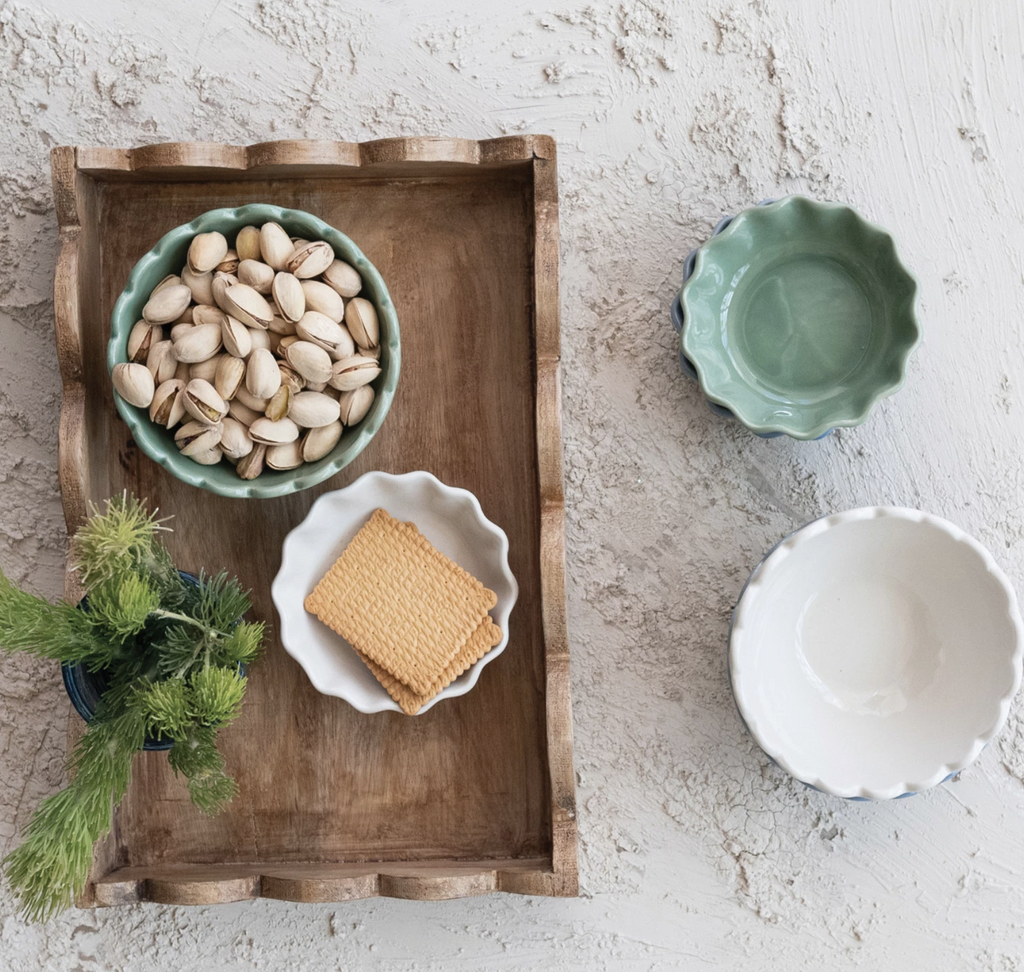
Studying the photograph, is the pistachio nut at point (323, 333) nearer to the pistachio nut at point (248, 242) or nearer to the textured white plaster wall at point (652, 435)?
the pistachio nut at point (248, 242)

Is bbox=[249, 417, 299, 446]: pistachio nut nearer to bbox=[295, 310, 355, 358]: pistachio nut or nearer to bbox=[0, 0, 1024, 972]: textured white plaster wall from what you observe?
bbox=[295, 310, 355, 358]: pistachio nut

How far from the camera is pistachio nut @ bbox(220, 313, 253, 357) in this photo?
55cm

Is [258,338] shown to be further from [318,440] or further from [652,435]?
[652,435]

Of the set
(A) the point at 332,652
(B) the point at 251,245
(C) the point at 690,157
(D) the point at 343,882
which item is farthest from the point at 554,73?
(D) the point at 343,882

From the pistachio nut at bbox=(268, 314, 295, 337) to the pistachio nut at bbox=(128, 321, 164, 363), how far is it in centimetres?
7

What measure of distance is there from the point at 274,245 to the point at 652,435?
305 mm

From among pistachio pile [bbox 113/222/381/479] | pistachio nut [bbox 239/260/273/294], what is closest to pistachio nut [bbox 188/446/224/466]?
pistachio pile [bbox 113/222/381/479]

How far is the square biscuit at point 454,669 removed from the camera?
58cm

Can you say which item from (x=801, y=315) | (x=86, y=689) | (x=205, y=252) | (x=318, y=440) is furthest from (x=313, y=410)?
(x=801, y=315)

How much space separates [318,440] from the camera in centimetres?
56

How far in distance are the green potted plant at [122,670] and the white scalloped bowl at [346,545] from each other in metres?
0.06

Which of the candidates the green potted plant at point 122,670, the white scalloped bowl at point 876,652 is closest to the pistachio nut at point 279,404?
the green potted plant at point 122,670

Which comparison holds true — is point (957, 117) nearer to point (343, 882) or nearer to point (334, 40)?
point (334, 40)

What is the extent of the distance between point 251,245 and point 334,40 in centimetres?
21
